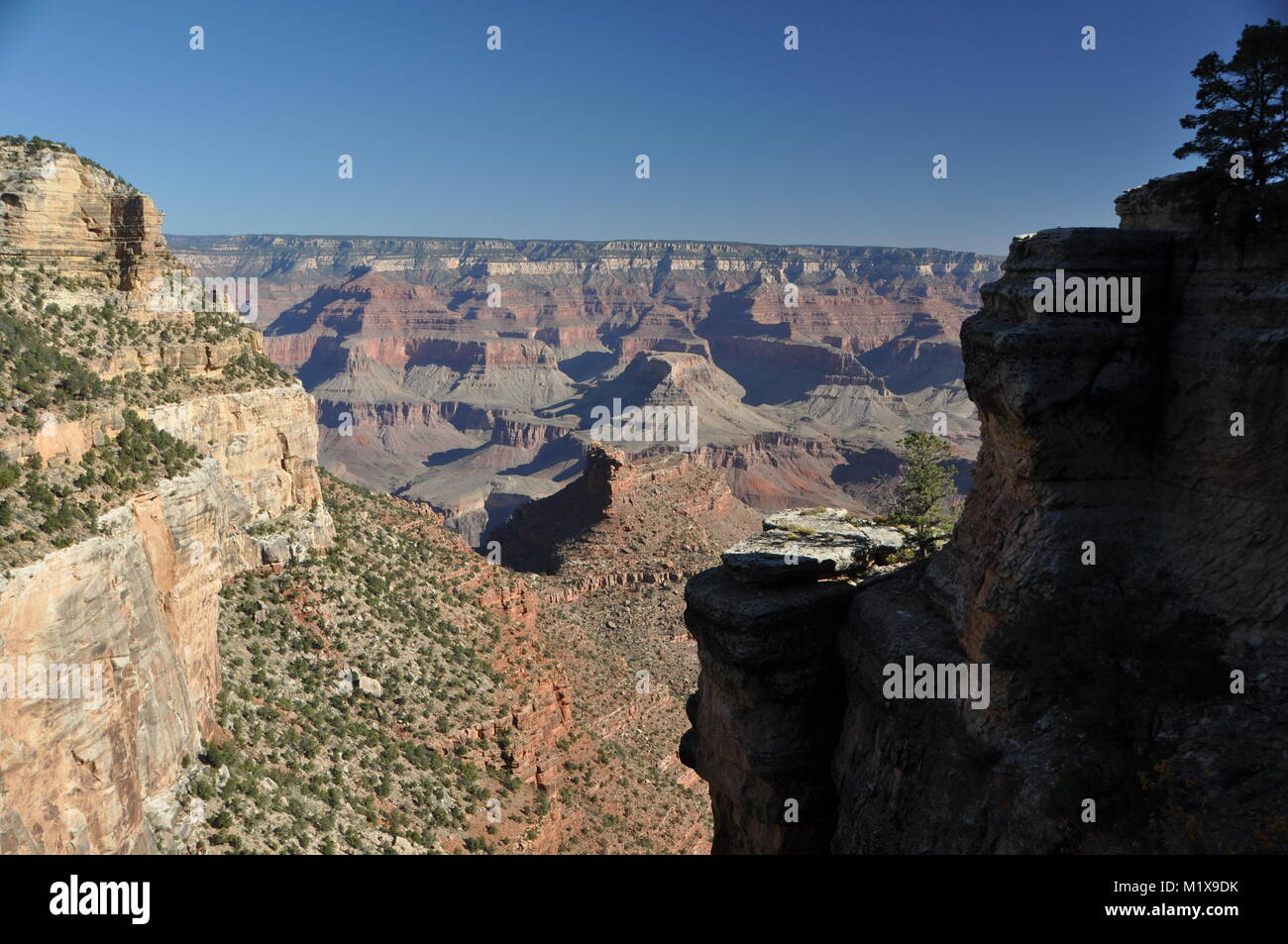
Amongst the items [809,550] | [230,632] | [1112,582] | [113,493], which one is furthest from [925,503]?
[230,632]

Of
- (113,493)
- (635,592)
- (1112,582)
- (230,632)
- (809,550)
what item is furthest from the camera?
(635,592)

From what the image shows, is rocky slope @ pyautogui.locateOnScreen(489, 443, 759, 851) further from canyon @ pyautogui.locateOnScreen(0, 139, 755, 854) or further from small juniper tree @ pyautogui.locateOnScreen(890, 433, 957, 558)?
small juniper tree @ pyautogui.locateOnScreen(890, 433, 957, 558)

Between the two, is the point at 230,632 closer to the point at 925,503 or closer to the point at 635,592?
the point at 925,503

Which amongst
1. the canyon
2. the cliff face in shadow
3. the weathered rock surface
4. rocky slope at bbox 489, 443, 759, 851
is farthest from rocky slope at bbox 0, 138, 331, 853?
rocky slope at bbox 489, 443, 759, 851
